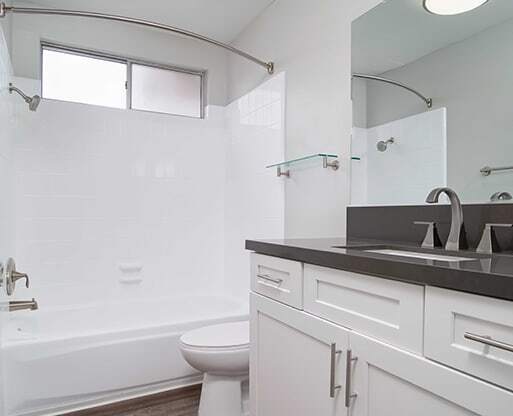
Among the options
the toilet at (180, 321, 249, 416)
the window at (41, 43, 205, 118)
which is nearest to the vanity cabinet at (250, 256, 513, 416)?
the toilet at (180, 321, 249, 416)

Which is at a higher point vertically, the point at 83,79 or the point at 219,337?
the point at 83,79

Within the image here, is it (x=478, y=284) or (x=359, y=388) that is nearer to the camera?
(x=478, y=284)

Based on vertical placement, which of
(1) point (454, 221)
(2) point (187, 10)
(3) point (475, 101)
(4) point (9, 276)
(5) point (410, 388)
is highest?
(2) point (187, 10)

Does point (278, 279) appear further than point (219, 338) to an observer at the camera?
No

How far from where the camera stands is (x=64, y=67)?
279 centimetres

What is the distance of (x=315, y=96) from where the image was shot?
2.15 metres

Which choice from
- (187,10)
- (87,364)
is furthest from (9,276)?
(187,10)

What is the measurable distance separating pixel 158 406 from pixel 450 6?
2354 millimetres

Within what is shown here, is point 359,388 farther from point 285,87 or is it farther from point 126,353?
point 285,87

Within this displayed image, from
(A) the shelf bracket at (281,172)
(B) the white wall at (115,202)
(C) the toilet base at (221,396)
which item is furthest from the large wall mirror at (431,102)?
(B) the white wall at (115,202)

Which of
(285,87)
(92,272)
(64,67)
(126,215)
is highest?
(64,67)

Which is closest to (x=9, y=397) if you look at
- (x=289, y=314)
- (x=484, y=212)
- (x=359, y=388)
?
(x=289, y=314)

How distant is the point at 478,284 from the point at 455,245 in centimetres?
63

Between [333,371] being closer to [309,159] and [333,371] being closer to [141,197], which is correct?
[309,159]
